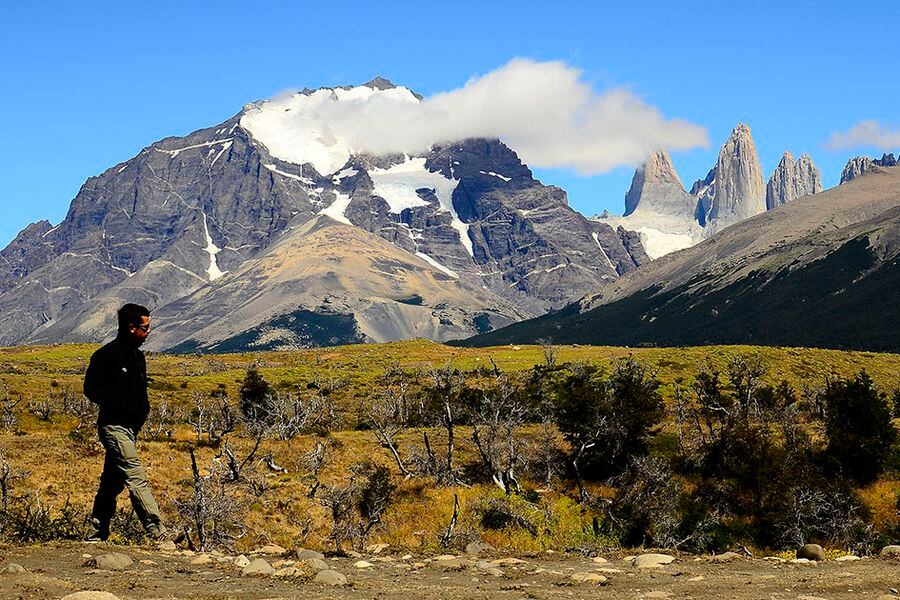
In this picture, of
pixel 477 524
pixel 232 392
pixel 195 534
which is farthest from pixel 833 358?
pixel 195 534

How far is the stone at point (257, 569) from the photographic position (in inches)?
616

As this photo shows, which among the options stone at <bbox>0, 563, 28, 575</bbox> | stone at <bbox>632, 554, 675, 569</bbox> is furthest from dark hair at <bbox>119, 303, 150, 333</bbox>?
stone at <bbox>632, 554, 675, 569</bbox>

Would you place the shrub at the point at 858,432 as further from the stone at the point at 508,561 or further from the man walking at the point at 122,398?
the man walking at the point at 122,398

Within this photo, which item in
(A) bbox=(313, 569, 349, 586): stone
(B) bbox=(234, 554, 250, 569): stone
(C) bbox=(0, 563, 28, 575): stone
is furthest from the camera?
(B) bbox=(234, 554, 250, 569): stone

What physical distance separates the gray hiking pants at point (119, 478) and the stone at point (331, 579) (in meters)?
4.53

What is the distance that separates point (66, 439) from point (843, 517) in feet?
161

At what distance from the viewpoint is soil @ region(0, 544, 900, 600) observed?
13.6m

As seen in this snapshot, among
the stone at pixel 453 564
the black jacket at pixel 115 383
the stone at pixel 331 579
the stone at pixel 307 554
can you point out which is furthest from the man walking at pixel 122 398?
the stone at pixel 453 564

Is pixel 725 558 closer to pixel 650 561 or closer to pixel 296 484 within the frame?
pixel 650 561

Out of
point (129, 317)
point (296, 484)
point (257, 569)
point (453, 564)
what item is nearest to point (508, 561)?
point (453, 564)

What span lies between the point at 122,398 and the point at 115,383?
348mm

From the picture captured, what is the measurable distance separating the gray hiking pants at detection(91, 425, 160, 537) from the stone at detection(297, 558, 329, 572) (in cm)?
342

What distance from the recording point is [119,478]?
17.5 metres

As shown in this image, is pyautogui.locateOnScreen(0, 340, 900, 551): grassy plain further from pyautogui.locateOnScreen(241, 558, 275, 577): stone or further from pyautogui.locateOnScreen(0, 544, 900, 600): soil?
pyautogui.locateOnScreen(241, 558, 275, 577): stone
